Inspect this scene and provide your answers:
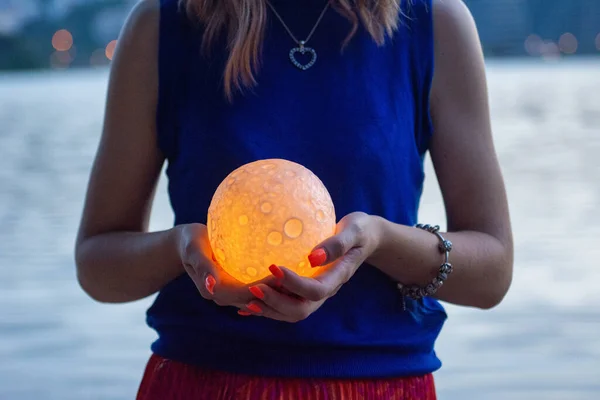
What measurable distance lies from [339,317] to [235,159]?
27 cm

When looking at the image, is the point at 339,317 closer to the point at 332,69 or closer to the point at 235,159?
the point at 235,159

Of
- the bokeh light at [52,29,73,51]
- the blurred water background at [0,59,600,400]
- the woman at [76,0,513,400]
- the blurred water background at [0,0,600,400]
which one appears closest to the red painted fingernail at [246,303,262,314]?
the woman at [76,0,513,400]

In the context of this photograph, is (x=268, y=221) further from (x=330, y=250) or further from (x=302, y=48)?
(x=302, y=48)

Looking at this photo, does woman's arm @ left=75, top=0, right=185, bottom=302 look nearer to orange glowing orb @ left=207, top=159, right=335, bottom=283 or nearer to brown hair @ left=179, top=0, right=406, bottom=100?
brown hair @ left=179, top=0, right=406, bottom=100

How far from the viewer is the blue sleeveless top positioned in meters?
1.33

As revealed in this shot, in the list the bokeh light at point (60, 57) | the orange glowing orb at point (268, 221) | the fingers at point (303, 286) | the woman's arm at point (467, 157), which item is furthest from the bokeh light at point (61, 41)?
the fingers at point (303, 286)

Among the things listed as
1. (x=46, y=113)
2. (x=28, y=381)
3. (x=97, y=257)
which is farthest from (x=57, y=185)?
(x=46, y=113)

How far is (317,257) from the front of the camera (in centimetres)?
110

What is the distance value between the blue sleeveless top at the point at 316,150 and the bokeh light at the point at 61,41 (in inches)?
970

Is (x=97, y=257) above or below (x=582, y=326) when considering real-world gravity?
above

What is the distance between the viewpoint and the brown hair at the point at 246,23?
1.40 meters

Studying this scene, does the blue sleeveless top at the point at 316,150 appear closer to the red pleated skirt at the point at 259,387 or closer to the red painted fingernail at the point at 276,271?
the red pleated skirt at the point at 259,387

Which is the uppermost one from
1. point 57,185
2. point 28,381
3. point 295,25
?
point 295,25

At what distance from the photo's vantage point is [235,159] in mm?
1343
